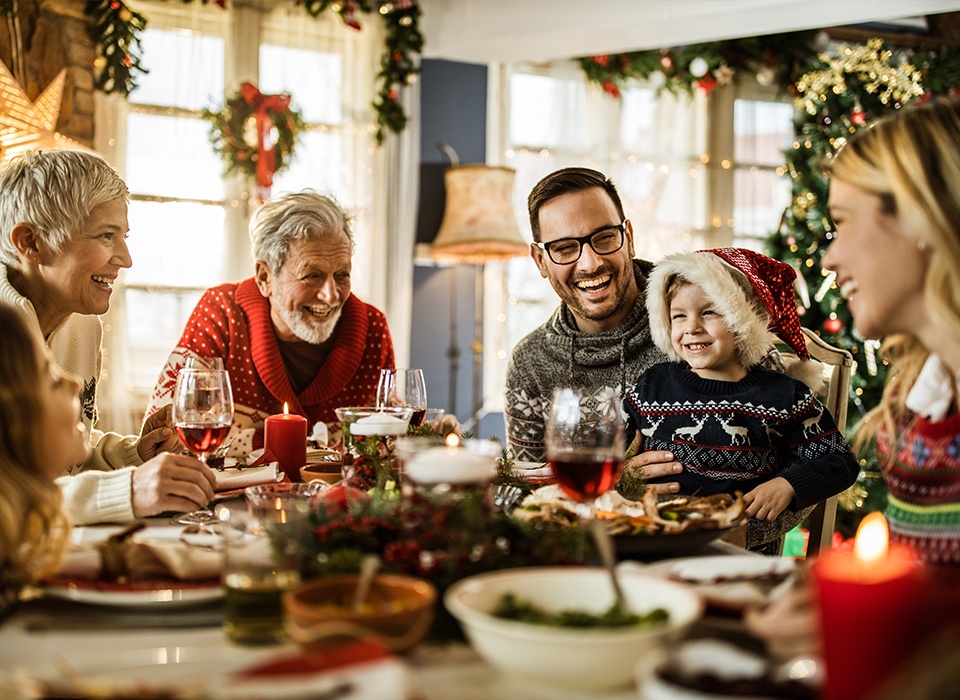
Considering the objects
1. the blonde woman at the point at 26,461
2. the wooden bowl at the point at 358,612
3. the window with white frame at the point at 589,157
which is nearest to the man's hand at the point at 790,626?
the wooden bowl at the point at 358,612

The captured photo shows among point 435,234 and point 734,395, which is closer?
point 734,395

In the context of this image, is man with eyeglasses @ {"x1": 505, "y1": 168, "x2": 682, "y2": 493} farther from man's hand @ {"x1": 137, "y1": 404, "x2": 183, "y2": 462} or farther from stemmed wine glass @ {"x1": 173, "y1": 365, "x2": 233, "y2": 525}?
stemmed wine glass @ {"x1": 173, "y1": 365, "x2": 233, "y2": 525}

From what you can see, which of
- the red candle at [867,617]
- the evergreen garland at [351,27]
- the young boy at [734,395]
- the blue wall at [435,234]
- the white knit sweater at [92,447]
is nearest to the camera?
the red candle at [867,617]

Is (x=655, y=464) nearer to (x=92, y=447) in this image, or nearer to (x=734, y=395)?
(x=734, y=395)

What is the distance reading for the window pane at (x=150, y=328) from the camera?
5262 mm

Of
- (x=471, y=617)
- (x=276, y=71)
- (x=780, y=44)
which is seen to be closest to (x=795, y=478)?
(x=471, y=617)

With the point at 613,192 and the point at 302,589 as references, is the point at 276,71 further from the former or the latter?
the point at 302,589

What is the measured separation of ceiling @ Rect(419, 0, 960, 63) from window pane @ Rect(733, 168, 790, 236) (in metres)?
1.65

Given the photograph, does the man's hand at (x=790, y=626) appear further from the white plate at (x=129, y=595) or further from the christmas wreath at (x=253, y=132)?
the christmas wreath at (x=253, y=132)

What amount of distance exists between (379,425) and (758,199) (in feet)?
18.2

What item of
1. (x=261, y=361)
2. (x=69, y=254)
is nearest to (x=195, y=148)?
(x=261, y=361)

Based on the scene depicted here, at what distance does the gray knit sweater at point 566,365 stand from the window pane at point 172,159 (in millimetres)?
2800

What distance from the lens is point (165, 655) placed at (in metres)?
0.99

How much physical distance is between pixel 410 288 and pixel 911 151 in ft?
15.3
